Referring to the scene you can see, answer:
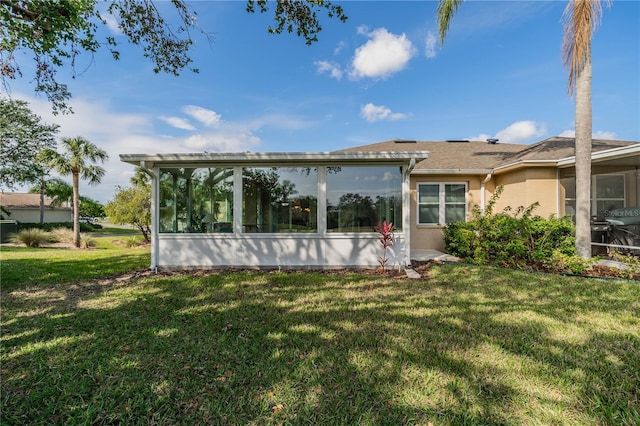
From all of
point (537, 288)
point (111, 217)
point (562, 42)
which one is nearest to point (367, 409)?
point (537, 288)

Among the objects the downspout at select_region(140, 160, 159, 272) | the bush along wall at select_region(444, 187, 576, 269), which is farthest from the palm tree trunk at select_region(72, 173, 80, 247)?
the bush along wall at select_region(444, 187, 576, 269)

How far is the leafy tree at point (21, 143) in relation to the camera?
52.4ft

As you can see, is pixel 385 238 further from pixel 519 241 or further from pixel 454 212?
pixel 454 212

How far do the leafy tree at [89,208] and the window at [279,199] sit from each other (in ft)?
195

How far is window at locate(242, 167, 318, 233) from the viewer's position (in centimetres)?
744

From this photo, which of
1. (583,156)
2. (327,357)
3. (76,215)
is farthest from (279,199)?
(76,215)

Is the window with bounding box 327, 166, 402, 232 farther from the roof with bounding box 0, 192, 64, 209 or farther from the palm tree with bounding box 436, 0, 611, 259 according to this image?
the roof with bounding box 0, 192, 64, 209

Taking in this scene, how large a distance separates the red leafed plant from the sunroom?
13 cm

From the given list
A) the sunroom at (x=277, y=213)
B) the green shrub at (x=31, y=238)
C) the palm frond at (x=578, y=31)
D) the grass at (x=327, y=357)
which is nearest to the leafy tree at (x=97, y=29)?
the sunroom at (x=277, y=213)

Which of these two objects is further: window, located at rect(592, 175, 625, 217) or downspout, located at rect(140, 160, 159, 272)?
window, located at rect(592, 175, 625, 217)

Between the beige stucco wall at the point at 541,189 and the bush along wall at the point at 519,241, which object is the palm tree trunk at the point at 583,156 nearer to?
the bush along wall at the point at 519,241

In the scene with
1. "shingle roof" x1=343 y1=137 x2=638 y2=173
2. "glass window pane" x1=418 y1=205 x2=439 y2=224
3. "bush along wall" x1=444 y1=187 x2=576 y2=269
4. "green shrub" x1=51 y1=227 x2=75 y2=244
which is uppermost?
"shingle roof" x1=343 y1=137 x2=638 y2=173

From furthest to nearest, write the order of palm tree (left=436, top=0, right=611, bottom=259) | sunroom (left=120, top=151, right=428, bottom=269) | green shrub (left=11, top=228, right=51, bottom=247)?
green shrub (left=11, top=228, right=51, bottom=247) < sunroom (left=120, top=151, right=428, bottom=269) < palm tree (left=436, top=0, right=611, bottom=259)

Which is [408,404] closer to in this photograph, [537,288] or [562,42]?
[537,288]
